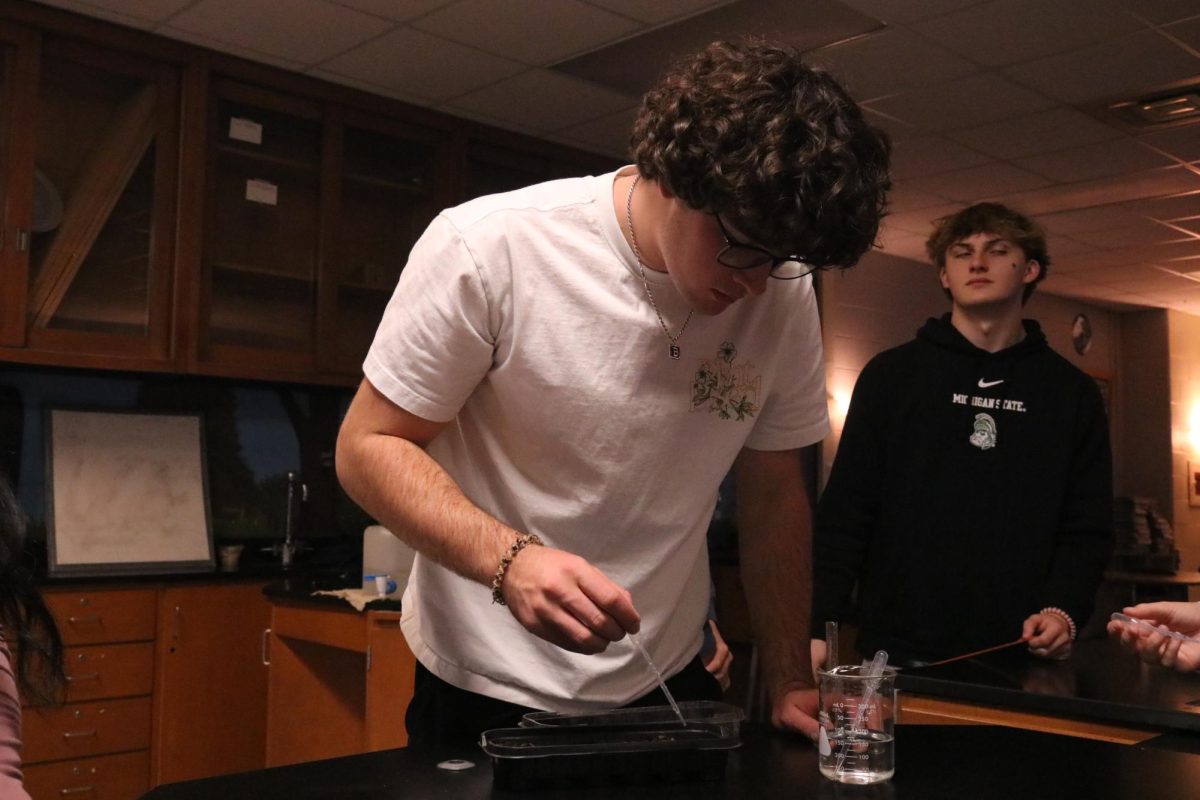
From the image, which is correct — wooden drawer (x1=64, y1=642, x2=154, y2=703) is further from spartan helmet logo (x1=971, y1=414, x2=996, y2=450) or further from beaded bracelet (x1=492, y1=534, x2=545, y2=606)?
beaded bracelet (x1=492, y1=534, x2=545, y2=606)

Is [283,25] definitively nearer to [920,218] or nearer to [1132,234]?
[920,218]

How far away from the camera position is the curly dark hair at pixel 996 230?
7.84 ft

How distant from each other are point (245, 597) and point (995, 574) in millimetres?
2427

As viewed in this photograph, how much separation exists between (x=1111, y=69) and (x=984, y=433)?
217 centimetres

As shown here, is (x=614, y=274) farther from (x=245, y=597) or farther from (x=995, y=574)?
(x=245, y=597)

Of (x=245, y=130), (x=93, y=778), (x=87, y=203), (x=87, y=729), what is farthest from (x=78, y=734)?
(x=245, y=130)

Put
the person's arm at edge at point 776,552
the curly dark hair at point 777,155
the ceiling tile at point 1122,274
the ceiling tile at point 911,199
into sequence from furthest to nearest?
the ceiling tile at point 1122,274, the ceiling tile at point 911,199, the person's arm at edge at point 776,552, the curly dark hair at point 777,155

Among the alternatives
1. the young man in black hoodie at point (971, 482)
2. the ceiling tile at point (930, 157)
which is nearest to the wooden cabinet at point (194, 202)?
the ceiling tile at point (930, 157)

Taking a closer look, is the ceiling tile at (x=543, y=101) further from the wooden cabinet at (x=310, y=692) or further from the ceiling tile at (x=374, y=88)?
the wooden cabinet at (x=310, y=692)

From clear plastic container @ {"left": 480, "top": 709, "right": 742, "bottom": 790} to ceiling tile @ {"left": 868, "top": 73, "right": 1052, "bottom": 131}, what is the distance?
348 centimetres

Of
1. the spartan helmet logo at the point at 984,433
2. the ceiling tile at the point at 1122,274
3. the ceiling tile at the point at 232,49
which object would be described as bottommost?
the spartan helmet logo at the point at 984,433

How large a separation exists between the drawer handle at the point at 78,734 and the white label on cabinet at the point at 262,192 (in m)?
1.82

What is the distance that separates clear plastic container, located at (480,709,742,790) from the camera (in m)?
0.94

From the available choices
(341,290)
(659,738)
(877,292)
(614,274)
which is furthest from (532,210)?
(877,292)
